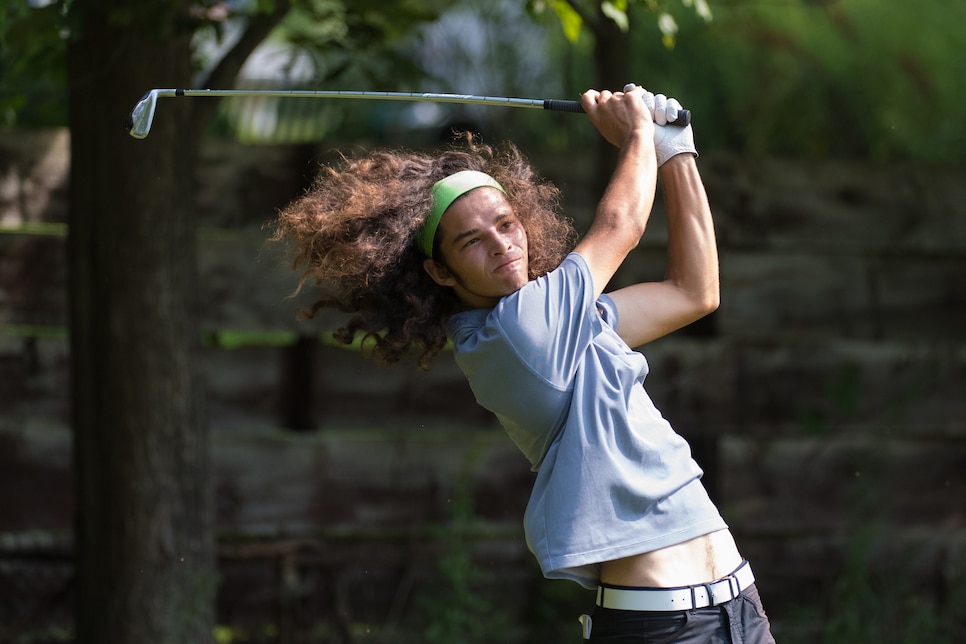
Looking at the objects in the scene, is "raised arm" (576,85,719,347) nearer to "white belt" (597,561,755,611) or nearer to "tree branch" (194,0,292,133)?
"white belt" (597,561,755,611)

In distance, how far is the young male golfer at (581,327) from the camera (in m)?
2.18

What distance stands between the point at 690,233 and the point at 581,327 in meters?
0.38

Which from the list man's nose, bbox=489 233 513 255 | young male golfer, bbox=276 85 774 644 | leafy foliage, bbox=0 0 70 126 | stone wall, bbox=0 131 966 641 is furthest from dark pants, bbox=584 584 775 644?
stone wall, bbox=0 131 966 641

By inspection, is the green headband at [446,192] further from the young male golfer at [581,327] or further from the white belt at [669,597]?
the white belt at [669,597]

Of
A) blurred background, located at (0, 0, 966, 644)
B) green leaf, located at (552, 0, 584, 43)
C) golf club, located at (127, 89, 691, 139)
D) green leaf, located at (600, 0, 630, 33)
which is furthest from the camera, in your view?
green leaf, located at (552, 0, 584, 43)

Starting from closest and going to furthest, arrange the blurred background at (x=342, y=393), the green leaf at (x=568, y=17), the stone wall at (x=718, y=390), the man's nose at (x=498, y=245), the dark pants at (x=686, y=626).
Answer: the dark pants at (x=686, y=626)
the man's nose at (x=498, y=245)
the blurred background at (x=342, y=393)
the green leaf at (x=568, y=17)
the stone wall at (x=718, y=390)

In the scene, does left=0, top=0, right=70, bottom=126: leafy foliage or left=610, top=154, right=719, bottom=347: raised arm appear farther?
left=0, top=0, right=70, bottom=126: leafy foliage

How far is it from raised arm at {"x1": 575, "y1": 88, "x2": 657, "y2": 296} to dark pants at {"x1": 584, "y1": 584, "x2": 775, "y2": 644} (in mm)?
615

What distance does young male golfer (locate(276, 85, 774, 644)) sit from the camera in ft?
7.14

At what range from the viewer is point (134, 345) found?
3.43m

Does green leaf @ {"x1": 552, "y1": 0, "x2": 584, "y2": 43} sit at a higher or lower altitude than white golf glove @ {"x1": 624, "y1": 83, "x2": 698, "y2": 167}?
higher

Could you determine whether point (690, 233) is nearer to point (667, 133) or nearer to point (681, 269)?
point (681, 269)

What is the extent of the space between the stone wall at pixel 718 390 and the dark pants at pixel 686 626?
6.96ft

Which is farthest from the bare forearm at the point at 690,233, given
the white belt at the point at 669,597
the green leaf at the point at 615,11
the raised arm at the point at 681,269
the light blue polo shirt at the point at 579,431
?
the green leaf at the point at 615,11
